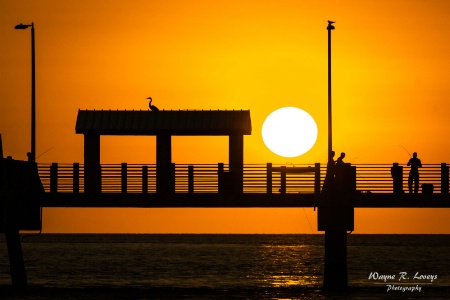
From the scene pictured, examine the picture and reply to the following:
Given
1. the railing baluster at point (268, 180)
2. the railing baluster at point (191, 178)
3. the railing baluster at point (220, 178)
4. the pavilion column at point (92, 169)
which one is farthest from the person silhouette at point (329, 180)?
the pavilion column at point (92, 169)

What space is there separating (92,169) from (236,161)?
6.07 meters

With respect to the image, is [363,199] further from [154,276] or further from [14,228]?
[154,276]

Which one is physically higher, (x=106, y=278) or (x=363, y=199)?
(x=363, y=199)

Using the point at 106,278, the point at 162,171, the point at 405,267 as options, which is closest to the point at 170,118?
the point at 162,171

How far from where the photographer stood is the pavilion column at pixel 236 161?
1925 inches

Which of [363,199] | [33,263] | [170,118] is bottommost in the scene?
[33,263]

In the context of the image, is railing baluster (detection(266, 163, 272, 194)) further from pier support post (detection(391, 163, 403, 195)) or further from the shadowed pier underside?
pier support post (detection(391, 163, 403, 195))

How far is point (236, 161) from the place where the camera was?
169 ft

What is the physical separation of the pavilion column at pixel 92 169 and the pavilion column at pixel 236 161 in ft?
17.6

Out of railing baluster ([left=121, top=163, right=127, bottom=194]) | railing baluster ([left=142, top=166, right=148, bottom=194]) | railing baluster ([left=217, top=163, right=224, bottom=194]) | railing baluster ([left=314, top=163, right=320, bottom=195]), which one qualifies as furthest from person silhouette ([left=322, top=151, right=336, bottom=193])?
railing baluster ([left=121, top=163, right=127, bottom=194])

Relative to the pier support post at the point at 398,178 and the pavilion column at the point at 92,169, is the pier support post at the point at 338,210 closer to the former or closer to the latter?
the pier support post at the point at 398,178

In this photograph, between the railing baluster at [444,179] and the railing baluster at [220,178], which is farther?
the railing baluster at [220,178]

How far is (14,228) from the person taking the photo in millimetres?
51875

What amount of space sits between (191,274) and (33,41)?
1398 inches
